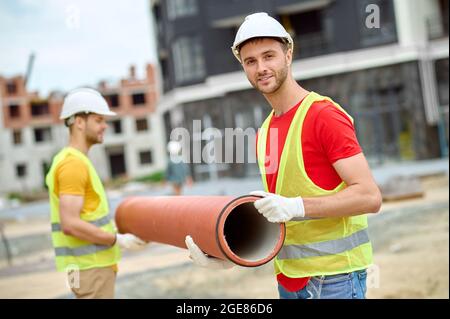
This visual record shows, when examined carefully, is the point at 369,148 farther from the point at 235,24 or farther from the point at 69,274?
the point at 69,274

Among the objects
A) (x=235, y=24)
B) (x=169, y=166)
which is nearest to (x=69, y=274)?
(x=169, y=166)

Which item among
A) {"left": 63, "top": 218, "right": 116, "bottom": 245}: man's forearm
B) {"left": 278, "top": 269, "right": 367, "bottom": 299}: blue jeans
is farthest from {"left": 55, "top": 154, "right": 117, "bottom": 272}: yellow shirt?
{"left": 278, "top": 269, "right": 367, "bottom": 299}: blue jeans

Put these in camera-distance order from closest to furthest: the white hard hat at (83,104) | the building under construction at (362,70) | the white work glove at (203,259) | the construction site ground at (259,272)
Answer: the white work glove at (203,259)
the white hard hat at (83,104)
the construction site ground at (259,272)
the building under construction at (362,70)

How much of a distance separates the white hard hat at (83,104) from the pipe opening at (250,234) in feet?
4.34

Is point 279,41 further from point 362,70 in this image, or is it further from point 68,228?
point 362,70

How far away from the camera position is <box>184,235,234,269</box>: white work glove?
2.40m

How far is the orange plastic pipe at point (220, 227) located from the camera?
2.18 m

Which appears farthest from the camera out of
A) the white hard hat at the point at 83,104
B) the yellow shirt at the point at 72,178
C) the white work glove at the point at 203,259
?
the white hard hat at the point at 83,104

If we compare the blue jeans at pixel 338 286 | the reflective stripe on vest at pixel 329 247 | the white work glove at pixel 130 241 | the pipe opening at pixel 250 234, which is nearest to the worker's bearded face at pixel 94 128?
the white work glove at pixel 130 241

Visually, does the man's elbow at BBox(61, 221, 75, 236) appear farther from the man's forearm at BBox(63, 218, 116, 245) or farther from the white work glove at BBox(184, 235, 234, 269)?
the white work glove at BBox(184, 235, 234, 269)

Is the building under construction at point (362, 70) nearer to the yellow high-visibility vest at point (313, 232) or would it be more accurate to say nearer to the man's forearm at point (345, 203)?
the yellow high-visibility vest at point (313, 232)

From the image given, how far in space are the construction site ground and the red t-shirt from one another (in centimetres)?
257
